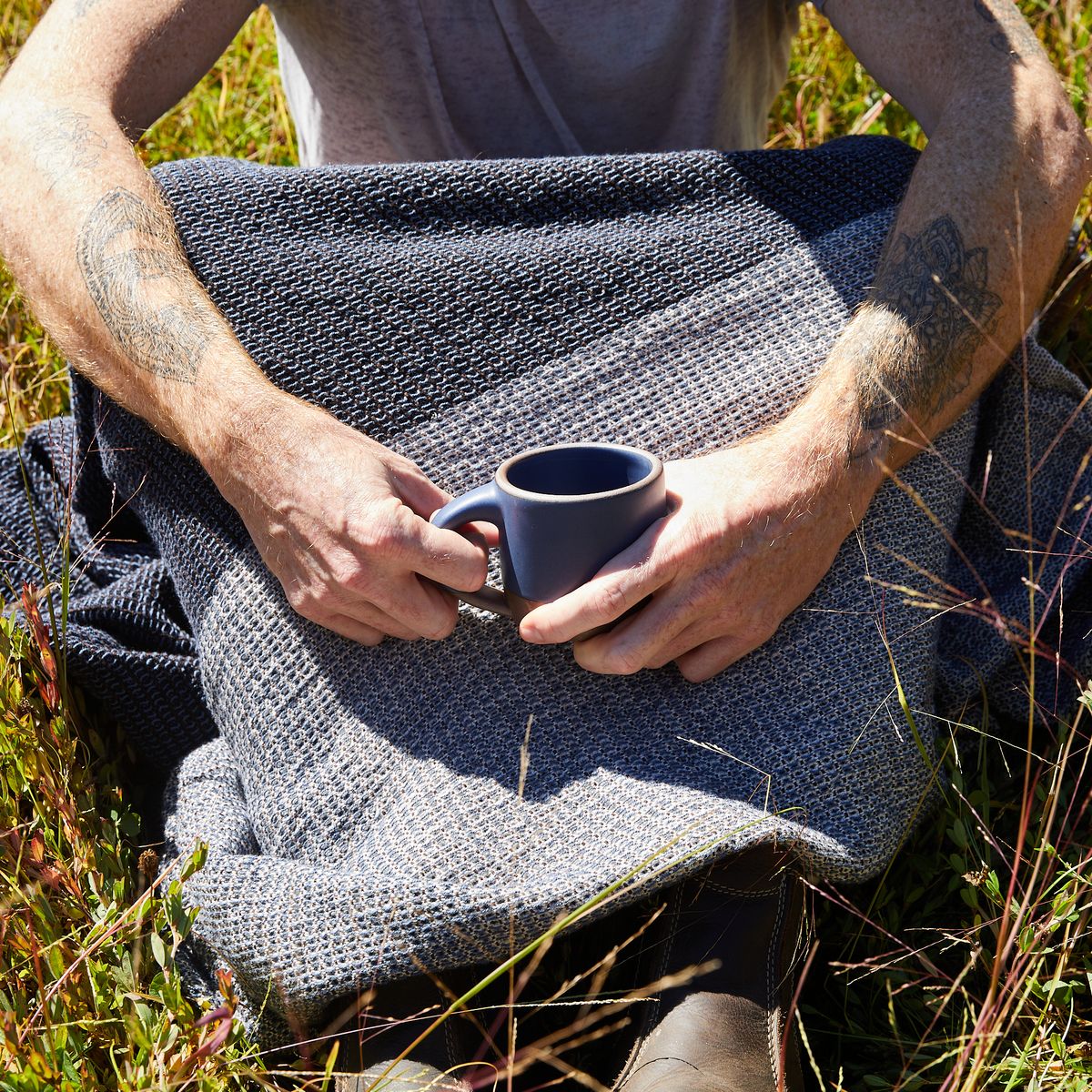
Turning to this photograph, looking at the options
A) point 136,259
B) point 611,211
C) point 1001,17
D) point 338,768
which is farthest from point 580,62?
point 338,768

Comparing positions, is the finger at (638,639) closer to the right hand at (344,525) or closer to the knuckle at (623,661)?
the knuckle at (623,661)

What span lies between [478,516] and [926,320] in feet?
2.61

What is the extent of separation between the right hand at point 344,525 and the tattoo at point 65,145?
1.90ft

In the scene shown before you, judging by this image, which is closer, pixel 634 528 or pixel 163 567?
pixel 634 528

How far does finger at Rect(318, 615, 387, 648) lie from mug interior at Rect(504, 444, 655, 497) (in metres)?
0.33

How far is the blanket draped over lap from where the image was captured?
1462mm

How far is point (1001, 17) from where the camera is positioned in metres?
1.96

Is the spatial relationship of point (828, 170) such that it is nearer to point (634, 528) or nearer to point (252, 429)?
point (634, 528)

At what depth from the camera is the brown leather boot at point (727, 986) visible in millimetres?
1348

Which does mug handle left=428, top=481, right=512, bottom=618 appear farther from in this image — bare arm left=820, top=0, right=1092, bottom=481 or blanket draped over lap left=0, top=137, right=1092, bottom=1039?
bare arm left=820, top=0, right=1092, bottom=481

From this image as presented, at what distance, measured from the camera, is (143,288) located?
174 centimetres

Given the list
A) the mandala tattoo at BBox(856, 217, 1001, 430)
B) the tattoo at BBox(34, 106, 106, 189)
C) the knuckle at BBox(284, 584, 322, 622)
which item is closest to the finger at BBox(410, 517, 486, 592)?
the knuckle at BBox(284, 584, 322, 622)

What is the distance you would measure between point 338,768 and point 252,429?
493 millimetres

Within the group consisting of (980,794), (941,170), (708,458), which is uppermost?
(941,170)
